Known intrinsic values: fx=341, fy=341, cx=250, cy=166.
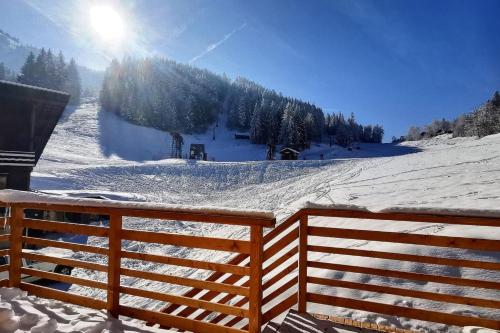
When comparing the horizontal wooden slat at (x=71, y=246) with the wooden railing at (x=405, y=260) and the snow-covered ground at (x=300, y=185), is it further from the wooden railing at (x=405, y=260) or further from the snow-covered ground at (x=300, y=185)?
the snow-covered ground at (x=300, y=185)

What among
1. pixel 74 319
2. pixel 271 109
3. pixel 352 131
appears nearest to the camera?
pixel 74 319

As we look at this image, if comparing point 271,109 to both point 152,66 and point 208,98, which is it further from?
point 152,66

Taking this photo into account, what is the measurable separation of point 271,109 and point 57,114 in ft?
251

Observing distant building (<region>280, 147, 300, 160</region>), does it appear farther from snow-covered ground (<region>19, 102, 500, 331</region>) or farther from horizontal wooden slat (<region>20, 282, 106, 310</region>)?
horizontal wooden slat (<region>20, 282, 106, 310</region>)

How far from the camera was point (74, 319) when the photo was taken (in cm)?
411

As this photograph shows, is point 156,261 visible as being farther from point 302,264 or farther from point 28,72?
point 28,72

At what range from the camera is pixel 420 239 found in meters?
3.87

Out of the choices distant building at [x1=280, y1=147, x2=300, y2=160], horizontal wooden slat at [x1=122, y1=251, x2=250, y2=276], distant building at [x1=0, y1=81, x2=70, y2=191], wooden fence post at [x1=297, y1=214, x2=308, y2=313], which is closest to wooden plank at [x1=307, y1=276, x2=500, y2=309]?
wooden fence post at [x1=297, y1=214, x2=308, y2=313]

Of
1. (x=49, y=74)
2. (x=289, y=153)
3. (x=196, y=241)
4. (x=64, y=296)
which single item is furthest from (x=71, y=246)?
(x=49, y=74)

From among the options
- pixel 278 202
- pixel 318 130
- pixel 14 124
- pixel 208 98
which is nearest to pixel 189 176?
pixel 278 202

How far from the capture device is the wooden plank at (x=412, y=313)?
365cm

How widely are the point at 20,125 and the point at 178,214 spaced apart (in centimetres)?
1693

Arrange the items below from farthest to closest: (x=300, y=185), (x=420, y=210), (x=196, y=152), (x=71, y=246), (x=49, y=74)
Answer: (x=49, y=74)
(x=196, y=152)
(x=300, y=185)
(x=71, y=246)
(x=420, y=210)

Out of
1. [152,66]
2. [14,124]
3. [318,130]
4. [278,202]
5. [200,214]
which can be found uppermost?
[152,66]
